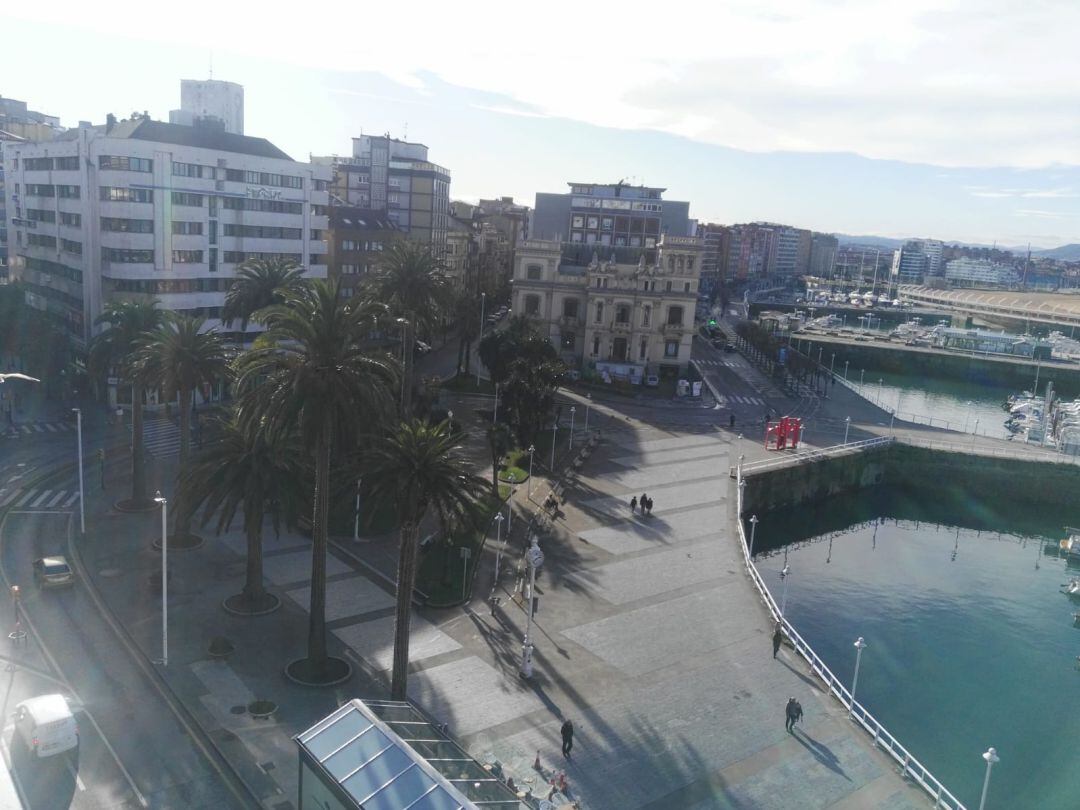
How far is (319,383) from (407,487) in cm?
495

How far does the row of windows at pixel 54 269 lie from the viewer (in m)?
81.1

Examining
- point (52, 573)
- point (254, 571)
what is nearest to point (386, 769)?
point (254, 571)

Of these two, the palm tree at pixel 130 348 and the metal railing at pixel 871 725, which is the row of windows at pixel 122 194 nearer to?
the palm tree at pixel 130 348

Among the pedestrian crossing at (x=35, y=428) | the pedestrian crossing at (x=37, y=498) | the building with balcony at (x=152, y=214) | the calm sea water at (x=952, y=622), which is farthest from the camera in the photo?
the building with balcony at (x=152, y=214)

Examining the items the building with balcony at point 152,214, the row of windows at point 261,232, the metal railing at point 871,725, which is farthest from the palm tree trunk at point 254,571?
the row of windows at point 261,232

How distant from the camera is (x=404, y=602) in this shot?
97.1 feet

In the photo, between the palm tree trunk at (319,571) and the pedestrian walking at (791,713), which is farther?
the palm tree trunk at (319,571)

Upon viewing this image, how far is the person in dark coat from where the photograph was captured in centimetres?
2853

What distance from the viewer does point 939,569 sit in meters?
64.4

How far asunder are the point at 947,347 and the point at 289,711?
7109 inches

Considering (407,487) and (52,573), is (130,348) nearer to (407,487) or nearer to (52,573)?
(52,573)

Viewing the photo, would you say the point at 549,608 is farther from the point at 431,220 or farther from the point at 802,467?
the point at 431,220

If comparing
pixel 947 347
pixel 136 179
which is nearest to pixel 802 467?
pixel 136 179

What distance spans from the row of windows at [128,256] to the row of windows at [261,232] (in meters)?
9.45
